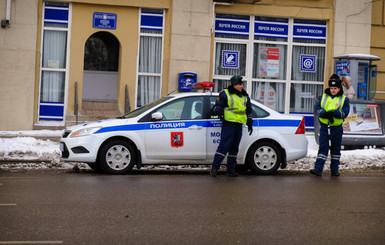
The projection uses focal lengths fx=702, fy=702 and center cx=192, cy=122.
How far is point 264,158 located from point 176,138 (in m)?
1.63

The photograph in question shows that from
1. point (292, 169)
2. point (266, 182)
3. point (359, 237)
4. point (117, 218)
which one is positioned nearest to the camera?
point (359, 237)

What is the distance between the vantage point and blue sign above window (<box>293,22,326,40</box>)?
70.8 ft

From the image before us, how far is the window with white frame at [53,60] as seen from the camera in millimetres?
20047

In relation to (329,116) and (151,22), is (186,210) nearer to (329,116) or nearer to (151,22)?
(329,116)

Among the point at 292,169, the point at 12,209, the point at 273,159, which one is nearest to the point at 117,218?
the point at 12,209

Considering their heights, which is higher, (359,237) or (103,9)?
(103,9)

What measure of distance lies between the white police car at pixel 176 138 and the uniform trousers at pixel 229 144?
37 centimetres

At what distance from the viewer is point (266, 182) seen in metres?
11.1

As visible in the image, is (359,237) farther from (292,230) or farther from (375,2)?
(375,2)

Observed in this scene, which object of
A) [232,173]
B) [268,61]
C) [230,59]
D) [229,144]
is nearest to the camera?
[229,144]

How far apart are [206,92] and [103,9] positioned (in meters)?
8.36

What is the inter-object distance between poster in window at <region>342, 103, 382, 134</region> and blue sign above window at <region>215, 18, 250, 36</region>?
5.01m

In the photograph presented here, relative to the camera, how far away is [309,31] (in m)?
21.7

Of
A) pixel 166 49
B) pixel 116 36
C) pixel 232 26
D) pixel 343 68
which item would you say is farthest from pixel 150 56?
pixel 343 68
